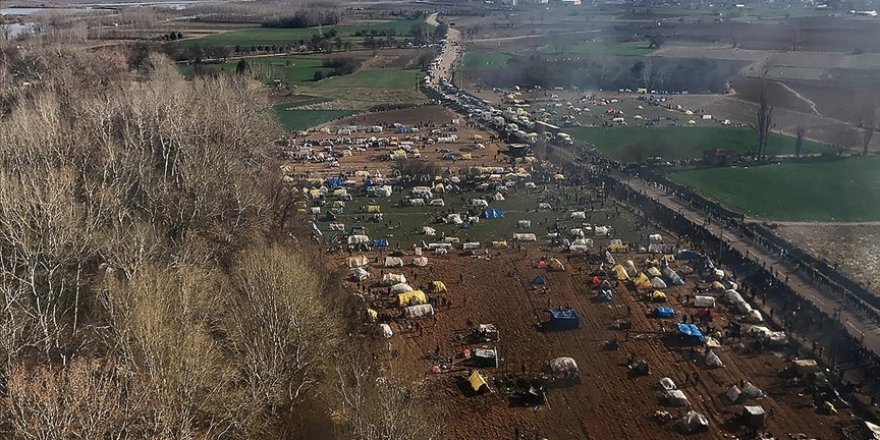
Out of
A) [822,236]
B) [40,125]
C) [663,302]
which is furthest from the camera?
[822,236]

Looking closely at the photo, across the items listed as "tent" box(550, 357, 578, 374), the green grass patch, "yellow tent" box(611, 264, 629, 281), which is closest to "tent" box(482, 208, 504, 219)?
"yellow tent" box(611, 264, 629, 281)

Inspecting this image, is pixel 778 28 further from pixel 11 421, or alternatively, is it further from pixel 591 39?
pixel 11 421

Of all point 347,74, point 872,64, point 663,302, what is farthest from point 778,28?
point 663,302

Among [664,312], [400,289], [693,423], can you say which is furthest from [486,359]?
[664,312]

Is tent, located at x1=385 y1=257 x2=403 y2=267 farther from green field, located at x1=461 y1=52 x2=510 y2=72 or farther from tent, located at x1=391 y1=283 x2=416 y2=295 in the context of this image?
green field, located at x1=461 y1=52 x2=510 y2=72

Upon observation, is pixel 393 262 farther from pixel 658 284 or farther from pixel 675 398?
pixel 675 398

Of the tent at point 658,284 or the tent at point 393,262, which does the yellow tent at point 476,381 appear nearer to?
the tent at point 393,262
